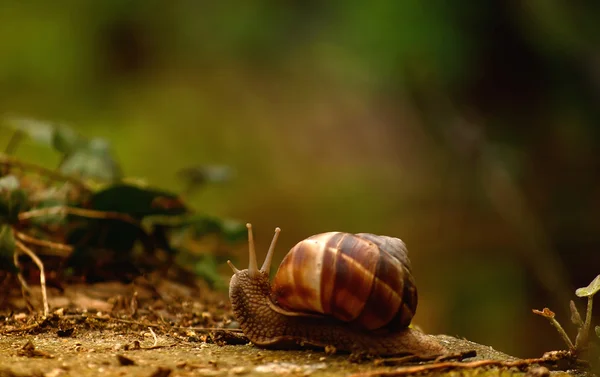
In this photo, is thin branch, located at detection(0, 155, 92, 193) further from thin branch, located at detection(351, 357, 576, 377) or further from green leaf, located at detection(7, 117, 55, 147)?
thin branch, located at detection(351, 357, 576, 377)

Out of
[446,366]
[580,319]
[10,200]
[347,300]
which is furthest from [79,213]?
[580,319]

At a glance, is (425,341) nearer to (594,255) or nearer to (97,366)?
(97,366)

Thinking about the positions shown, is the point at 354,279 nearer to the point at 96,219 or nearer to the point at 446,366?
the point at 446,366

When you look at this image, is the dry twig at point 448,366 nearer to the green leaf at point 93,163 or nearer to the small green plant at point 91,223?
the small green plant at point 91,223

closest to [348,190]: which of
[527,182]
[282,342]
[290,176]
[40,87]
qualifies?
[290,176]

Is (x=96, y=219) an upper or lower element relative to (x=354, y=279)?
upper

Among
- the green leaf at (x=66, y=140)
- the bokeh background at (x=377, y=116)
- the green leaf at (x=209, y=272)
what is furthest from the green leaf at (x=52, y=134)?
the bokeh background at (x=377, y=116)

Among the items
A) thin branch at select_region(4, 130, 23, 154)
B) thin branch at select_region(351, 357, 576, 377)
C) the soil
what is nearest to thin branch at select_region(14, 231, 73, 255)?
the soil
